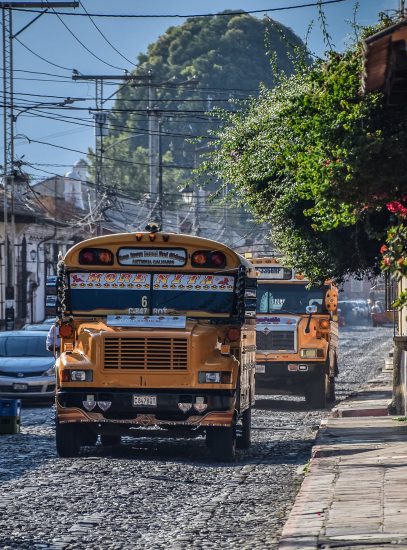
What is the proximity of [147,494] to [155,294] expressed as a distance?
456 centimetres

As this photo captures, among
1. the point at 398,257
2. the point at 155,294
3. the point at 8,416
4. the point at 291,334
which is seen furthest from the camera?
the point at 291,334

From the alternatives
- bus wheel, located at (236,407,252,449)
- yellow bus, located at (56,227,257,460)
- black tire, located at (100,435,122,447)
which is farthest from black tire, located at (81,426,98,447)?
bus wheel, located at (236,407,252,449)

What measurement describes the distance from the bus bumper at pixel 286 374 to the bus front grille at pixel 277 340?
329mm

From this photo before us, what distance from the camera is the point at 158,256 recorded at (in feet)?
58.7

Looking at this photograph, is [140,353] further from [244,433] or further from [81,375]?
[244,433]

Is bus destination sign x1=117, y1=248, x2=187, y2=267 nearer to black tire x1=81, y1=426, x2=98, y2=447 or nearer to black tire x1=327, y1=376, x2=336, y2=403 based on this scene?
black tire x1=81, y1=426, x2=98, y2=447

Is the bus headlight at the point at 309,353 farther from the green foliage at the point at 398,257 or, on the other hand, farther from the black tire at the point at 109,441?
the green foliage at the point at 398,257

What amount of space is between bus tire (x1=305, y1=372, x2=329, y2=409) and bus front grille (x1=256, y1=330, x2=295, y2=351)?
874mm

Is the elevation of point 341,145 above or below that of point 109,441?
above

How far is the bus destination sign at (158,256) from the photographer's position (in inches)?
704

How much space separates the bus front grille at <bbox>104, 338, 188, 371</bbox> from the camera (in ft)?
56.2

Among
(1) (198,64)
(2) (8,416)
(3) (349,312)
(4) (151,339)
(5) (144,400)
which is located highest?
(1) (198,64)

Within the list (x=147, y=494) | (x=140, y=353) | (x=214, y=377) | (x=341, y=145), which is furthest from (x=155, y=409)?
(x=341, y=145)

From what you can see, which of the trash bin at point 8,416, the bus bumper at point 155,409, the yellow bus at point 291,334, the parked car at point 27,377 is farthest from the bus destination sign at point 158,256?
the yellow bus at point 291,334
